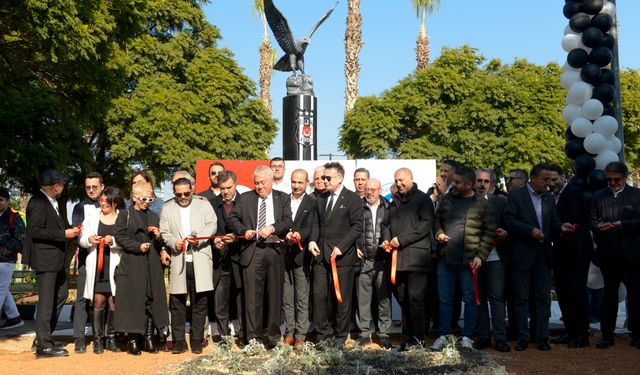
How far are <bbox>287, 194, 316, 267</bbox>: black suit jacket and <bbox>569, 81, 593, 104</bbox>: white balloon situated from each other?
3.93 meters

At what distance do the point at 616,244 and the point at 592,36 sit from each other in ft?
9.71

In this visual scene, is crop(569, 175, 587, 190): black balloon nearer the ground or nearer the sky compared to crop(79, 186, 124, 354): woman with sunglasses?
nearer the sky

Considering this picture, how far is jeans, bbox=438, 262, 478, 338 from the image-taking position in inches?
319

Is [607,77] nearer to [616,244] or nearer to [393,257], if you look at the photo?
[616,244]

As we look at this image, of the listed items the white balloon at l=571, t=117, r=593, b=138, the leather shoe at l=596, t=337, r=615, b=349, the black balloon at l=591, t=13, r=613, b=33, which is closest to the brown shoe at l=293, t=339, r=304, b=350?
the leather shoe at l=596, t=337, r=615, b=349

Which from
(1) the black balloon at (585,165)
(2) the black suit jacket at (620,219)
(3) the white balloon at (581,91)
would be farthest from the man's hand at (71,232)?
(3) the white balloon at (581,91)

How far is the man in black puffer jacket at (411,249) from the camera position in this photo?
8047mm

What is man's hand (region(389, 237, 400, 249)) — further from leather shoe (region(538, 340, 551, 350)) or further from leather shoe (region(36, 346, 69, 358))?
leather shoe (region(36, 346, 69, 358))

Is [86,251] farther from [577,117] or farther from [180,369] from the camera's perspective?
[577,117]

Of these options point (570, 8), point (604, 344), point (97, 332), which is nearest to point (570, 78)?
point (570, 8)

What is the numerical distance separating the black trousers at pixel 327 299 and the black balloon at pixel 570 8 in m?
4.71

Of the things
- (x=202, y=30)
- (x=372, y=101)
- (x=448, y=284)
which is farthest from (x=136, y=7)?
(x=372, y=101)

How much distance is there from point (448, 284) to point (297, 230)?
1.70 metres

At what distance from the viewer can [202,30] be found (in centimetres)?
3253
